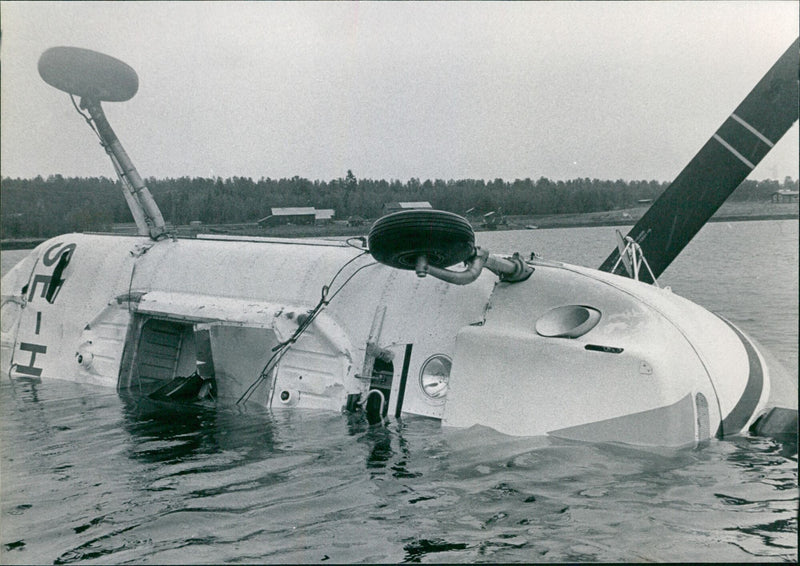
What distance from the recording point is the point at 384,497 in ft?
13.6

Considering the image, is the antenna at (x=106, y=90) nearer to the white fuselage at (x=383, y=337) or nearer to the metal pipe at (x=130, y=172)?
the metal pipe at (x=130, y=172)

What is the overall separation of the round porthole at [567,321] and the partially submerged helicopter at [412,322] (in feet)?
0.04

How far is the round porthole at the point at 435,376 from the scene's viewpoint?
5.54m

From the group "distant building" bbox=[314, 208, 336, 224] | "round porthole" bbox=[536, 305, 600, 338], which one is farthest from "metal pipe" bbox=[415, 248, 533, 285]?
"distant building" bbox=[314, 208, 336, 224]

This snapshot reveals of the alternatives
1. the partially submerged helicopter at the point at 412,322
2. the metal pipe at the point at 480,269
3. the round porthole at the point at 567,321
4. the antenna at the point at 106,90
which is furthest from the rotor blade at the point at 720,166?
the antenna at the point at 106,90

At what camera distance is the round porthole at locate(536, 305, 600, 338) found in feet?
16.0

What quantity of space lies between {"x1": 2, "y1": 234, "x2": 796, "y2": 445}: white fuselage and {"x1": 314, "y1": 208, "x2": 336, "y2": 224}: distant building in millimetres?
809

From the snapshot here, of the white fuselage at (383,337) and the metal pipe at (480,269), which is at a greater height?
the metal pipe at (480,269)

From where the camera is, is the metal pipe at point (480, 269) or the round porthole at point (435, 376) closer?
the metal pipe at point (480, 269)

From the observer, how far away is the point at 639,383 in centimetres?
457

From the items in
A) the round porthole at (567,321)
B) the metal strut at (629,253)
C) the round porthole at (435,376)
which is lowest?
the round porthole at (435,376)

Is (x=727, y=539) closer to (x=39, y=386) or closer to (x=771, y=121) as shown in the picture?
(x=771, y=121)

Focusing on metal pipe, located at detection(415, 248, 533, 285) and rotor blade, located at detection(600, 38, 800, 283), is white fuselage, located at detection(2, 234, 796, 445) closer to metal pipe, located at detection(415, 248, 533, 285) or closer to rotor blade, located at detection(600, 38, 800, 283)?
metal pipe, located at detection(415, 248, 533, 285)

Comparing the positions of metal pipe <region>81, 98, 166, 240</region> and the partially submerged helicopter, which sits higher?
metal pipe <region>81, 98, 166, 240</region>
